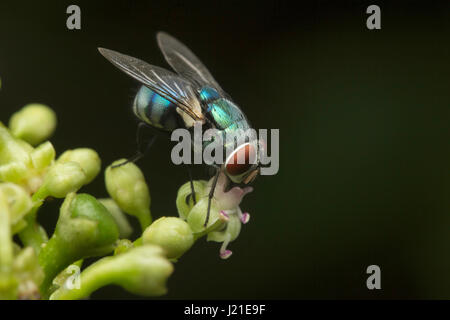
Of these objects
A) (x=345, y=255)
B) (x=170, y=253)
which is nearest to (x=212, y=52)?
(x=345, y=255)

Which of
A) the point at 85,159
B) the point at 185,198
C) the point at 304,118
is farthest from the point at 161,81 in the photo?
the point at 304,118

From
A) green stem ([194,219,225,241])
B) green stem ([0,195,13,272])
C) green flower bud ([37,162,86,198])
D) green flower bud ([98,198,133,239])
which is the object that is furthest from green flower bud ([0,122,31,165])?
green stem ([194,219,225,241])

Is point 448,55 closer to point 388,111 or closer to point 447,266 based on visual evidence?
point 388,111

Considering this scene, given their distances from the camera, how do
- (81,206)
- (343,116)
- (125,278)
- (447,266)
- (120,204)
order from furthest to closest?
1. (343,116)
2. (447,266)
3. (120,204)
4. (81,206)
5. (125,278)

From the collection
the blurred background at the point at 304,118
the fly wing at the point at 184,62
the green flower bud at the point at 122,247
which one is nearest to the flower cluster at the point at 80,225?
the green flower bud at the point at 122,247

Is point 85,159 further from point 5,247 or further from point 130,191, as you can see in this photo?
point 5,247

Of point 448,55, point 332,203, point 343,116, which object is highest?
point 448,55

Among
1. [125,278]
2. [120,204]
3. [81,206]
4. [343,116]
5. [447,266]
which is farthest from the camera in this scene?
[343,116]

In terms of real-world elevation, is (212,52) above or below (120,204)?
above

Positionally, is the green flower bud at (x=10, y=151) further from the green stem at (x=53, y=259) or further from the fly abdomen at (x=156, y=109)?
the fly abdomen at (x=156, y=109)
